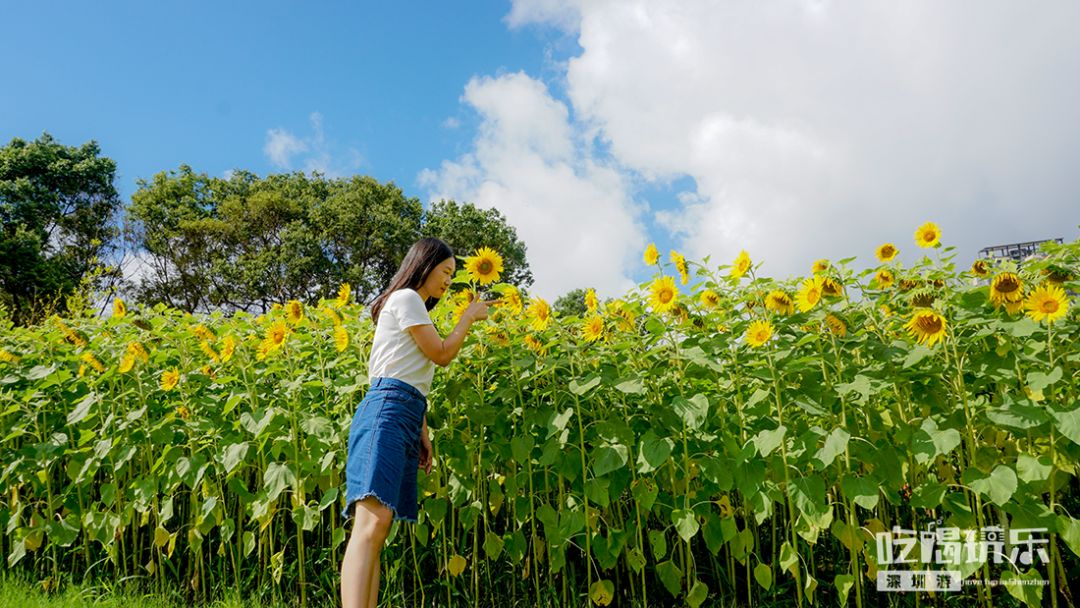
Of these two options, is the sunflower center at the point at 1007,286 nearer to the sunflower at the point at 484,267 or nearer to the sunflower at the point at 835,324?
the sunflower at the point at 835,324

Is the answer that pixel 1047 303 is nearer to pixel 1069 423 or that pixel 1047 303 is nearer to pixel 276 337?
pixel 1069 423

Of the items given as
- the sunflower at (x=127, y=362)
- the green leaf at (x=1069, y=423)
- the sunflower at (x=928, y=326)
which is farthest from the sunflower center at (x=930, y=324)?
the sunflower at (x=127, y=362)

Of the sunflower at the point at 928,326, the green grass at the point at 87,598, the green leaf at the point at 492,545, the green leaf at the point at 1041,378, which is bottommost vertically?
the green grass at the point at 87,598

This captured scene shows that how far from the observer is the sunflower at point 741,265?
8.76ft

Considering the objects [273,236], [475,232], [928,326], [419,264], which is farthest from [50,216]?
[928,326]

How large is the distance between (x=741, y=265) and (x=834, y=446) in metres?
0.71

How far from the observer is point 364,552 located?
233 centimetres

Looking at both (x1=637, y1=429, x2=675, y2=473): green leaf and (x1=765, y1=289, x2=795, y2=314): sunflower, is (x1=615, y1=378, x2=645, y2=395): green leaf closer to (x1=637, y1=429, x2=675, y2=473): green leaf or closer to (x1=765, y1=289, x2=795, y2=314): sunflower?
(x1=637, y1=429, x2=675, y2=473): green leaf

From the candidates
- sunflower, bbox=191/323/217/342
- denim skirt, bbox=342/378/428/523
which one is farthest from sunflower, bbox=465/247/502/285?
sunflower, bbox=191/323/217/342

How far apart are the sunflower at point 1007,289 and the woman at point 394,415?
172cm

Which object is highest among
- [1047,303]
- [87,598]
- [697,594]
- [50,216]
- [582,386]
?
[50,216]

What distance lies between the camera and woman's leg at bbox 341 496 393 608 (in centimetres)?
229

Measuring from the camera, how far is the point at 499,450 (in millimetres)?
2818

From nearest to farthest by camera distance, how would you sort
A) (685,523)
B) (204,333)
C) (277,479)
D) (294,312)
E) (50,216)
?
(685,523), (277,479), (294,312), (204,333), (50,216)
